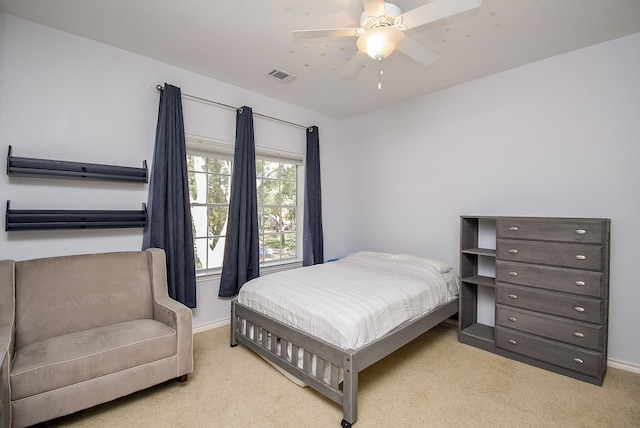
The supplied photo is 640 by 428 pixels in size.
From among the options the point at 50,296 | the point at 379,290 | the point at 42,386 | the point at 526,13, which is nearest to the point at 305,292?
the point at 379,290

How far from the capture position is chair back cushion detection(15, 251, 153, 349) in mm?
2061

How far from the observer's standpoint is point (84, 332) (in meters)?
2.12

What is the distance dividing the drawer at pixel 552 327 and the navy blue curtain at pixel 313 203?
229 centimetres

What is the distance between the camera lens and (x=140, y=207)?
2.85m

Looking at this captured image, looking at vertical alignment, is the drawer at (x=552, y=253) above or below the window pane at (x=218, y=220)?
below

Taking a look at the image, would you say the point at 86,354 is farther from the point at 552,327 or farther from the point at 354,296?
the point at 552,327

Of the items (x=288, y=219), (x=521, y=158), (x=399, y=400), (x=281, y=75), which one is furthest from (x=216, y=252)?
(x=521, y=158)

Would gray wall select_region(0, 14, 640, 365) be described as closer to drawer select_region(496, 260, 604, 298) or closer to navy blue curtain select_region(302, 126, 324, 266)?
drawer select_region(496, 260, 604, 298)

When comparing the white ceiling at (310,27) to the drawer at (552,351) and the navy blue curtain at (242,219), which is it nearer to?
the navy blue curtain at (242,219)

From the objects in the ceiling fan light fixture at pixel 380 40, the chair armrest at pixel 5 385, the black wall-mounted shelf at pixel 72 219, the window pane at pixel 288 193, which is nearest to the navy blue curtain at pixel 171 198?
the black wall-mounted shelf at pixel 72 219

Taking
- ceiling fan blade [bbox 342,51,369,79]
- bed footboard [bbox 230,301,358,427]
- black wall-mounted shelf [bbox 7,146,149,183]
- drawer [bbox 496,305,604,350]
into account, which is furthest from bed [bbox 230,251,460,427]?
ceiling fan blade [bbox 342,51,369,79]

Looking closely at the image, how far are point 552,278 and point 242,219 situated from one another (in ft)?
9.89

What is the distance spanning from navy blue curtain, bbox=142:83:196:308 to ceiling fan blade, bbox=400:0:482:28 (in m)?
2.26

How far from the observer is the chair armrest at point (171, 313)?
2.16 metres
